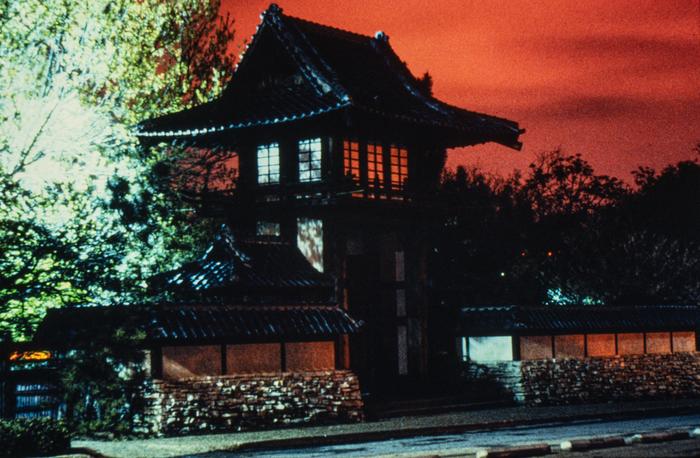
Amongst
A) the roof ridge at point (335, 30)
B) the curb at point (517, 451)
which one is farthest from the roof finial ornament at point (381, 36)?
the curb at point (517, 451)

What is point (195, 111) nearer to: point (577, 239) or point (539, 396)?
point (539, 396)

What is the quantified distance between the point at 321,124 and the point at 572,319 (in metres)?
10.3

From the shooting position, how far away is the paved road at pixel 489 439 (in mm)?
20156

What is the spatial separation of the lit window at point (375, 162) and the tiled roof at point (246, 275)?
378cm

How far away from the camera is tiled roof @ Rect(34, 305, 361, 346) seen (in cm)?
2397

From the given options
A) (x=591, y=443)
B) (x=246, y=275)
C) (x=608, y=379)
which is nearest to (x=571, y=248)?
(x=608, y=379)

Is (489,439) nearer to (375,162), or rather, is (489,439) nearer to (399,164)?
(375,162)

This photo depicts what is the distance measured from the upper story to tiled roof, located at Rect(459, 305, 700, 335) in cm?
447

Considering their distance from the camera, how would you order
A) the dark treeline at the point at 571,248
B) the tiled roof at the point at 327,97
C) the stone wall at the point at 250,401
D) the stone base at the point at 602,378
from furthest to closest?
the dark treeline at the point at 571,248 → the stone base at the point at 602,378 → the tiled roof at the point at 327,97 → the stone wall at the point at 250,401

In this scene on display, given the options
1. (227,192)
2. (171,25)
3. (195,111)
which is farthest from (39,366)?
(171,25)

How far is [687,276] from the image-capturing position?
158 ft

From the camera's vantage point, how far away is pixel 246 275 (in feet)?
96.7

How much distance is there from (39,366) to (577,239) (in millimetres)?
32648

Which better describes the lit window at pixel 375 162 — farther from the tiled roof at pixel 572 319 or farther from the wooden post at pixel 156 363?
the wooden post at pixel 156 363
